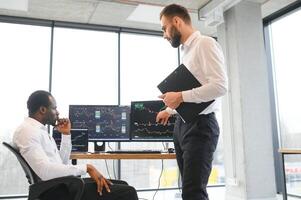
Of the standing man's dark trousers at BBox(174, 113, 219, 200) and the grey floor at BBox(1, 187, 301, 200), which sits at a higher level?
the standing man's dark trousers at BBox(174, 113, 219, 200)

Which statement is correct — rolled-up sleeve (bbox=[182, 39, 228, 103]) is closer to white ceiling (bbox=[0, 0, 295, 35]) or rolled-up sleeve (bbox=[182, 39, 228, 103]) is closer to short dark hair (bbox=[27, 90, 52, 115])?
short dark hair (bbox=[27, 90, 52, 115])

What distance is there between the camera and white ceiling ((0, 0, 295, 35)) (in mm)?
4102

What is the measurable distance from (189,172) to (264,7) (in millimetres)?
3707

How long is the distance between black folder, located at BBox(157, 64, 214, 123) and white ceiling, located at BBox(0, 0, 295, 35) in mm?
2719

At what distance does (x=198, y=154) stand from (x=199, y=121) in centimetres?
15

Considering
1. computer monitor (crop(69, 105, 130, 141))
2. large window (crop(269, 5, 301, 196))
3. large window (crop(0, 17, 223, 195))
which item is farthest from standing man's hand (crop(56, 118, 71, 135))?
large window (crop(269, 5, 301, 196))

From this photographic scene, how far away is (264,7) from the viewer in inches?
173

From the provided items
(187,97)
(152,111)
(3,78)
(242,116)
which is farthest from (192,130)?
(3,78)

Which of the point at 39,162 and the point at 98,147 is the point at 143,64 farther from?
the point at 39,162

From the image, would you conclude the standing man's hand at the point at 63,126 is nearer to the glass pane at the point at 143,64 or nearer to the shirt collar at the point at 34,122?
the shirt collar at the point at 34,122

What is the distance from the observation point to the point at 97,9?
4.32m

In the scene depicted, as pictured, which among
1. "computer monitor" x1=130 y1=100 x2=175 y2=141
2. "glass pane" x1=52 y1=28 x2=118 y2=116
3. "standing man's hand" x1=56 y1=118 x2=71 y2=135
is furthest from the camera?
"glass pane" x1=52 y1=28 x2=118 y2=116

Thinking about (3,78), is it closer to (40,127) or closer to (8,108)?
(8,108)

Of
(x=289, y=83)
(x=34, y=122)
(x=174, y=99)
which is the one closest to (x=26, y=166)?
(x=34, y=122)
